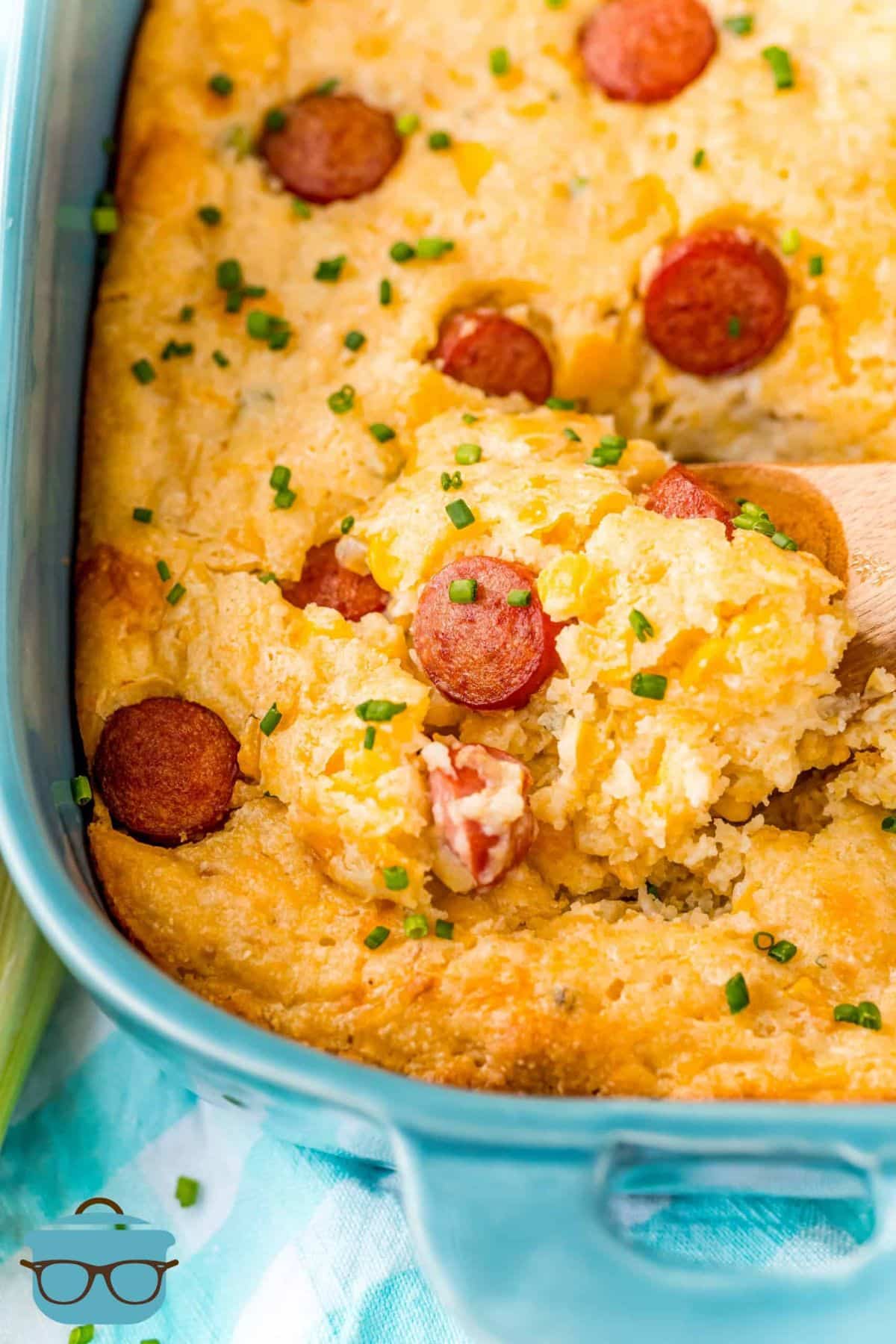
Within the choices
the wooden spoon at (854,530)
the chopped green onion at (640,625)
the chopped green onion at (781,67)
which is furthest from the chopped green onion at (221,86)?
the chopped green onion at (640,625)

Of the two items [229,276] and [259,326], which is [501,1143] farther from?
[229,276]

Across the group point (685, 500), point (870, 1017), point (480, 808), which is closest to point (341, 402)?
point (685, 500)

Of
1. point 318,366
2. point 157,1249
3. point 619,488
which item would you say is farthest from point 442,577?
point 157,1249

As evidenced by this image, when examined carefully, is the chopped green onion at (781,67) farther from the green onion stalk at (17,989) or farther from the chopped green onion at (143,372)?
the green onion stalk at (17,989)

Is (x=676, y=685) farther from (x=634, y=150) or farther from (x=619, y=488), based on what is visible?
(x=634, y=150)

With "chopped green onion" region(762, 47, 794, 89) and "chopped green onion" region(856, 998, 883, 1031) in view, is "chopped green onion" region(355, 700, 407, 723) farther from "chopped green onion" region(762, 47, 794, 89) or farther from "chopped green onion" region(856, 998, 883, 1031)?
"chopped green onion" region(762, 47, 794, 89)

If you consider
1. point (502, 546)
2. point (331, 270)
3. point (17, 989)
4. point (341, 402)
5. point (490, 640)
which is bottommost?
point (17, 989)

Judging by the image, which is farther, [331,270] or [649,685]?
[331,270]
